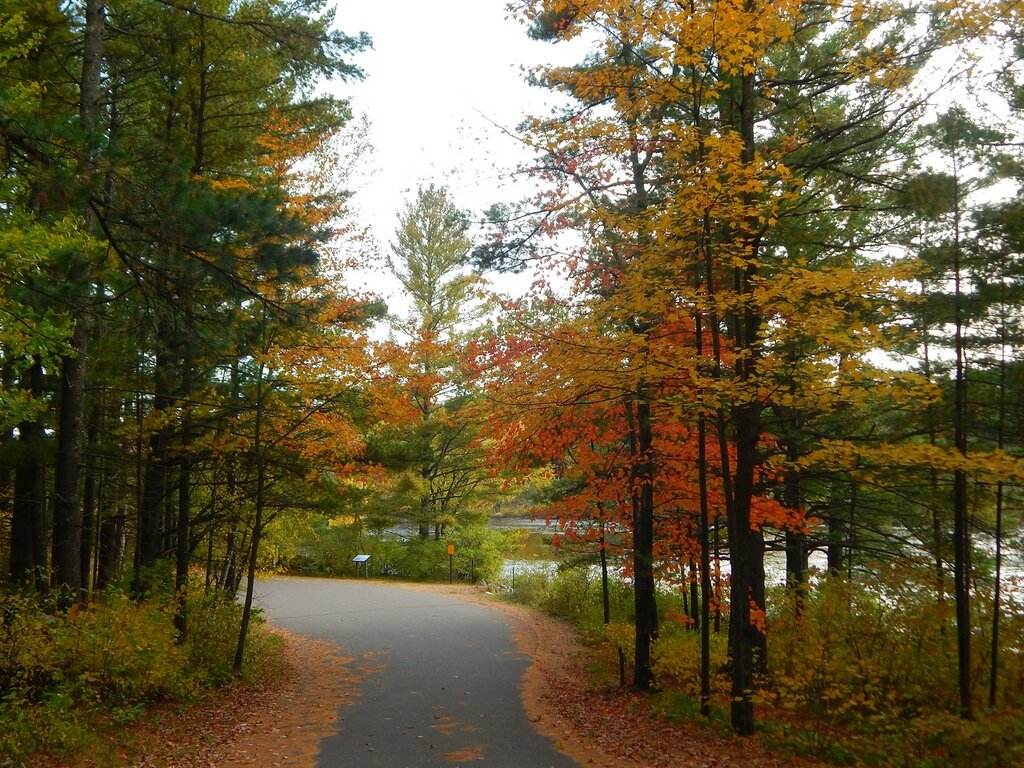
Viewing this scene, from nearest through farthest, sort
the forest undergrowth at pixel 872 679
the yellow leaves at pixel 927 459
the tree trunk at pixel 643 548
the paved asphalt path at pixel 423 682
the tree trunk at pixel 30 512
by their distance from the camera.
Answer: the yellow leaves at pixel 927 459 → the forest undergrowth at pixel 872 679 → the paved asphalt path at pixel 423 682 → the tree trunk at pixel 30 512 → the tree trunk at pixel 643 548

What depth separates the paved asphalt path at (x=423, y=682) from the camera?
26.0 feet

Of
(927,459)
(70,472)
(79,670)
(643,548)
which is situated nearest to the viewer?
(927,459)

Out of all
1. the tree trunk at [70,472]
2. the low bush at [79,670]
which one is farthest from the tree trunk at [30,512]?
the tree trunk at [70,472]

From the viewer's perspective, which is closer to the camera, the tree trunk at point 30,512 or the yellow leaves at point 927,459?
the yellow leaves at point 927,459

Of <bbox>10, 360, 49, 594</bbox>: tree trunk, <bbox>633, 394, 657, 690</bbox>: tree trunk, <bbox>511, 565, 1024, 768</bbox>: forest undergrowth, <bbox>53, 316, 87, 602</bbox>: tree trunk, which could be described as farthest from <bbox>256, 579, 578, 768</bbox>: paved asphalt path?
<bbox>10, 360, 49, 594</bbox>: tree trunk

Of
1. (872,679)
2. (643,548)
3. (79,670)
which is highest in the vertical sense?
(643,548)

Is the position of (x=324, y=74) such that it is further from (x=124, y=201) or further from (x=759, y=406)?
(x=759, y=406)

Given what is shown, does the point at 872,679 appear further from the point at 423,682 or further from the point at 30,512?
the point at 30,512

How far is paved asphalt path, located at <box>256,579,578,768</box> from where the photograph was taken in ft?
26.0

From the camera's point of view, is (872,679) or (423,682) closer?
(872,679)

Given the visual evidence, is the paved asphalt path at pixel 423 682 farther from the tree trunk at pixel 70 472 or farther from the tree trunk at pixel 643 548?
the tree trunk at pixel 70 472

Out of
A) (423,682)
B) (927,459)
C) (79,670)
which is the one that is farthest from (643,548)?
(79,670)

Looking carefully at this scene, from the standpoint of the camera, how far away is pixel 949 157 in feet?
27.9

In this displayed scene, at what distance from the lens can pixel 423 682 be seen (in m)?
12.1
